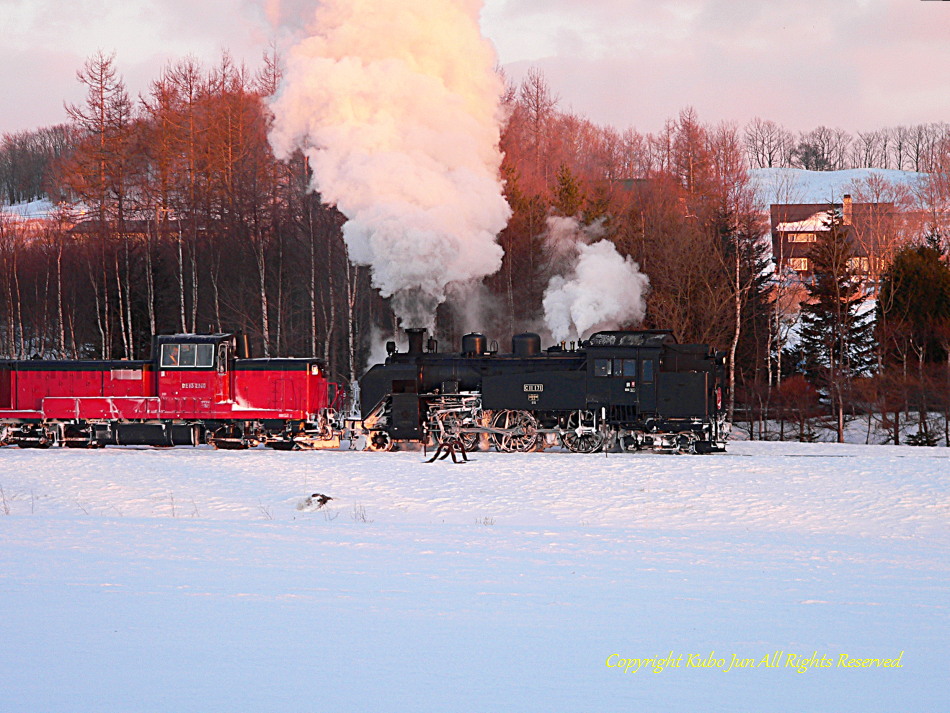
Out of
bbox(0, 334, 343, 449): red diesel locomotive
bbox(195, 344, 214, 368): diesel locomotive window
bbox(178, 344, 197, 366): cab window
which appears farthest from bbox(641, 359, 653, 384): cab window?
bbox(178, 344, 197, 366): cab window

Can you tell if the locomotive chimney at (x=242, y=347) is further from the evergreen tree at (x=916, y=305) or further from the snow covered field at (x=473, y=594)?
the evergreen tree at (x=916, y=305)

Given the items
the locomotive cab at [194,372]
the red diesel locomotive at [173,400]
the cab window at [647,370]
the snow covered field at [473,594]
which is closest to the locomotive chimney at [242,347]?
the red diesel locomotive at [173,400]

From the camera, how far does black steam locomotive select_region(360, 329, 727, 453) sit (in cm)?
2222

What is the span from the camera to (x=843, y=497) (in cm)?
1605

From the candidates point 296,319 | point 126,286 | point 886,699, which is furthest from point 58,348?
point 886,699

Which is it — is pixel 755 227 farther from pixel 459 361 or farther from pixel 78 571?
pixel 78 571

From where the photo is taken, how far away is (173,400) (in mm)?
24203

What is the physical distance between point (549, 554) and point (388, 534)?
240 centimetres

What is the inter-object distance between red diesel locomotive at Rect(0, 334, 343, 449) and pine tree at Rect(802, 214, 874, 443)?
72.9ft

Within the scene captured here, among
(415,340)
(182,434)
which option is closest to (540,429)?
(415,340)

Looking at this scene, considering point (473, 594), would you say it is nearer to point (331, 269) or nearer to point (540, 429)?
point (540, 429)

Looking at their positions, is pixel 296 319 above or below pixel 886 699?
above

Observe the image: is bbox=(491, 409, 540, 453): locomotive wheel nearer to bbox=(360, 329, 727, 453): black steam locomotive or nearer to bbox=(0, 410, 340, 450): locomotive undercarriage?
bbox=(360, 329, 727, 453): black steam locomotive

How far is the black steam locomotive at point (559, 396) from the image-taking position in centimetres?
2222
